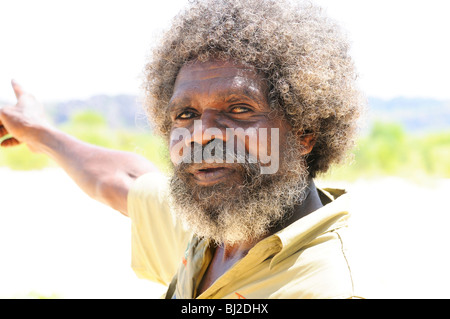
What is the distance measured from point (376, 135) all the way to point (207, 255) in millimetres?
16222

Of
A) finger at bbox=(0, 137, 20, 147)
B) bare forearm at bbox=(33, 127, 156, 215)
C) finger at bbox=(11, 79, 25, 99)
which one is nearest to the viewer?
bare forearm at bbox=(33, 127, 156, 215)

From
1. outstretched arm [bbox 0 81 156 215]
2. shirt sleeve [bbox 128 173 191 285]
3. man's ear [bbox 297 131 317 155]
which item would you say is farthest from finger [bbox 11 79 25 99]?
man's ear [bbox 297 131 317 155]

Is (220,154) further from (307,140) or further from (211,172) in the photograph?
(307,140)

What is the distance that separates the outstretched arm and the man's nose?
1270 millimetres

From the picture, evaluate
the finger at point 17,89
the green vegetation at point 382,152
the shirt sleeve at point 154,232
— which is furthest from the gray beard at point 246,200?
the green vegetation at point 382,152

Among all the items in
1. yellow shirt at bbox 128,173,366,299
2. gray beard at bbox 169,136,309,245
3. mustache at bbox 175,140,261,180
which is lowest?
yellow shirt at bbox 128,173,366,299

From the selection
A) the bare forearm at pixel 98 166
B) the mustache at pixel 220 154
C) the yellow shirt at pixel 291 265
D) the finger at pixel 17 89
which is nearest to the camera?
the yellow shirt at pixel 291 265

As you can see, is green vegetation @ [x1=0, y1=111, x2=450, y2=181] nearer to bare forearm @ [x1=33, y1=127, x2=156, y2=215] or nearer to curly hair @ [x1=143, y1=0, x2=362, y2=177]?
bare forearm @ [x1=33, y1=127, x2=156, y2=215]

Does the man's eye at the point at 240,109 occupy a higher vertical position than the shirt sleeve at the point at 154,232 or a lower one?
higher

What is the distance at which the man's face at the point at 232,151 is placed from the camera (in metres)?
2.22

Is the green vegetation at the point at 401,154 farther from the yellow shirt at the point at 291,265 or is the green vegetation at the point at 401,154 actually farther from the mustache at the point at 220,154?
the mustache at the point at 220,154

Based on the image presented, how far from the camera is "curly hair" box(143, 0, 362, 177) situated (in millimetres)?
2279

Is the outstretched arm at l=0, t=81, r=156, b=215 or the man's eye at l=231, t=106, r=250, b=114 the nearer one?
the man's eye at l=231, t=106, r=250, b=114

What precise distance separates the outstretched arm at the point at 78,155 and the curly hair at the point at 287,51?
1.14 m
